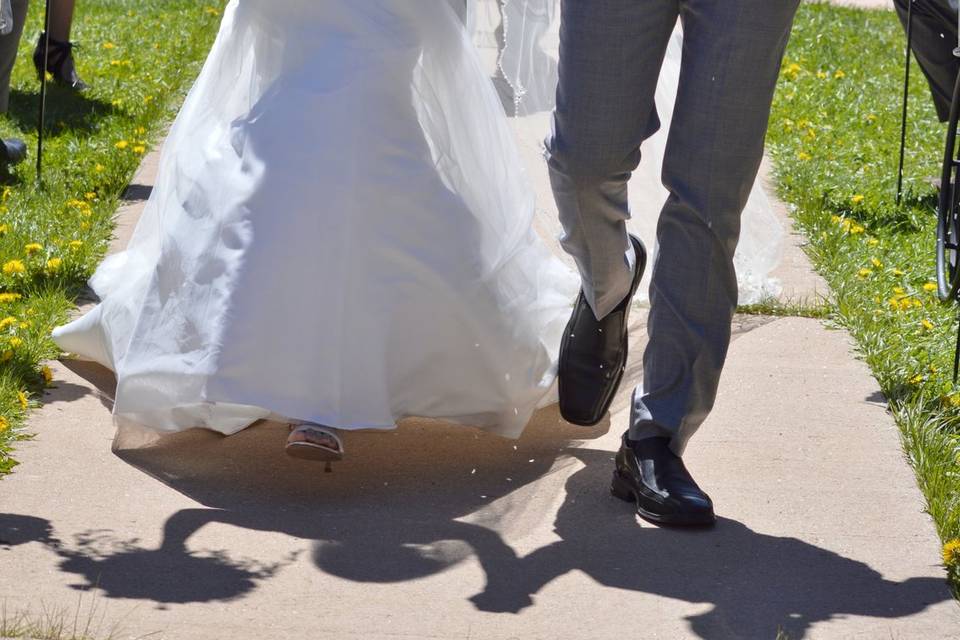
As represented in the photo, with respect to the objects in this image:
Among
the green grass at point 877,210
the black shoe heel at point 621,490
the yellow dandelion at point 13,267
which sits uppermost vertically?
the green grass at point 877,210

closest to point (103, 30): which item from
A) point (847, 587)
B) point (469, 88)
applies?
point (469, 88)

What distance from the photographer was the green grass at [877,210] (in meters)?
4.06

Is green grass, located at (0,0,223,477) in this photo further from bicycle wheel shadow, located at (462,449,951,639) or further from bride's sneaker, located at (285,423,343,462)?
bicycle wheel shadow, located at (462,449,951,639)

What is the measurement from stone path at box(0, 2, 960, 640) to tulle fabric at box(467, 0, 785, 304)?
3.00 feet

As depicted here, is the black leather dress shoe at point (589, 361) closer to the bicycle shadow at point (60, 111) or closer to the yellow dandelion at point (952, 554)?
the yellow dandelion at point (952, 554)

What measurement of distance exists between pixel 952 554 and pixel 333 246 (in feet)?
5.29

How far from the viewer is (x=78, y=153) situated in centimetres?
666

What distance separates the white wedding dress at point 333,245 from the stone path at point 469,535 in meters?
0.18

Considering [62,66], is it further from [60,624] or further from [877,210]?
[60,624]

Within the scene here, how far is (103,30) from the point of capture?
31.2 ft

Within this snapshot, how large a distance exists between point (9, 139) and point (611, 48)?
406 centimetres

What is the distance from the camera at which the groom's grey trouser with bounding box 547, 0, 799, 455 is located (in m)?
3.26

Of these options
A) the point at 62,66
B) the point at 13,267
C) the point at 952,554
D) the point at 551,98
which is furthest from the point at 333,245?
the point at 62,66

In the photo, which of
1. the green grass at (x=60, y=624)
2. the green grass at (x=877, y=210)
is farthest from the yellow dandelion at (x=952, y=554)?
the green grass at (x=60, y=624)
